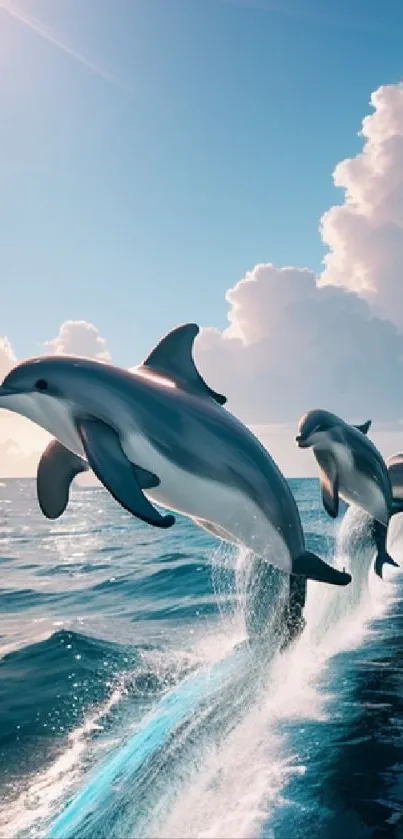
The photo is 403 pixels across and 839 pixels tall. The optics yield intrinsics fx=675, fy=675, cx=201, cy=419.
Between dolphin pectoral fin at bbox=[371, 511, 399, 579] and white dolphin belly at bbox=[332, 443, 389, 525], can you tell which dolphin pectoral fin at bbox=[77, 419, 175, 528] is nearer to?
white dolphin belly at bbox=[332, 443, 389, 525]

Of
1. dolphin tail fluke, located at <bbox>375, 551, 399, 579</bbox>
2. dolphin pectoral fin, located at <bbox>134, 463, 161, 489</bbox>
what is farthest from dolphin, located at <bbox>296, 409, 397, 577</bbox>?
dolphin pectoral fin, located at <bbox>134, 463, 161, 489</bbox>

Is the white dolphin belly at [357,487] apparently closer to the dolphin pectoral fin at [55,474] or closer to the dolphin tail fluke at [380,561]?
the dolphin tail fluke at [380,561]

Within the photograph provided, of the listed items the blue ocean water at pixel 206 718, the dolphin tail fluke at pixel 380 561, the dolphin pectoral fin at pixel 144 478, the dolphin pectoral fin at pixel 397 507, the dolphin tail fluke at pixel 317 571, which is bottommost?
the blue ocean water at pixel 206 718

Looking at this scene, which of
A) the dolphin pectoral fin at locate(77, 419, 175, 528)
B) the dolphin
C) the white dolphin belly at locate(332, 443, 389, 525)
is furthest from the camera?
the white dolphin belly at locate(332, 443, 389, 525)

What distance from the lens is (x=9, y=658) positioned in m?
10.4

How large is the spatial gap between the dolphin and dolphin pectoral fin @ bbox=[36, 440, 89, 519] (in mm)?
4473

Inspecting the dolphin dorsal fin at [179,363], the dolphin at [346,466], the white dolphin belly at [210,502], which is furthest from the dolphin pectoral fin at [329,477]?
the dolphin dorsal fin at [179,363]

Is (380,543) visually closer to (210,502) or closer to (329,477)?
(329,477)

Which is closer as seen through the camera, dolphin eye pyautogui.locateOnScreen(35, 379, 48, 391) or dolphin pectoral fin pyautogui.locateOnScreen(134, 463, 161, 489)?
dolphin pectoral fin pyautogui.locateOnScreen(134, 463, 161, 489)

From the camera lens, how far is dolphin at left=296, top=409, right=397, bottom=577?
10.8m

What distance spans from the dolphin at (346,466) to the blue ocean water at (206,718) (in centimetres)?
128

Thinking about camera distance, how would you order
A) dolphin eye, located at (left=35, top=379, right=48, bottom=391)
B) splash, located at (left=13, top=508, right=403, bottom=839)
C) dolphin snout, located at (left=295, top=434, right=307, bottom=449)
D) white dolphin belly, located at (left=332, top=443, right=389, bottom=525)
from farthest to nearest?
white dolphin belly, located at (left=332, top=443, right=389, bottom=525) < dolphin snout, located at (left=295, top=434, right=307, bottom=449) < dolphin eye, located at (left=35, top=379, right=48, bottom=391) < splash, located at (left=13, top=508, right=403, bottom=839)

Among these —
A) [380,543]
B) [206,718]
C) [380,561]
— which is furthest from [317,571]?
[380,543]

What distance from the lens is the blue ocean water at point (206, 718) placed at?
5.11 m
